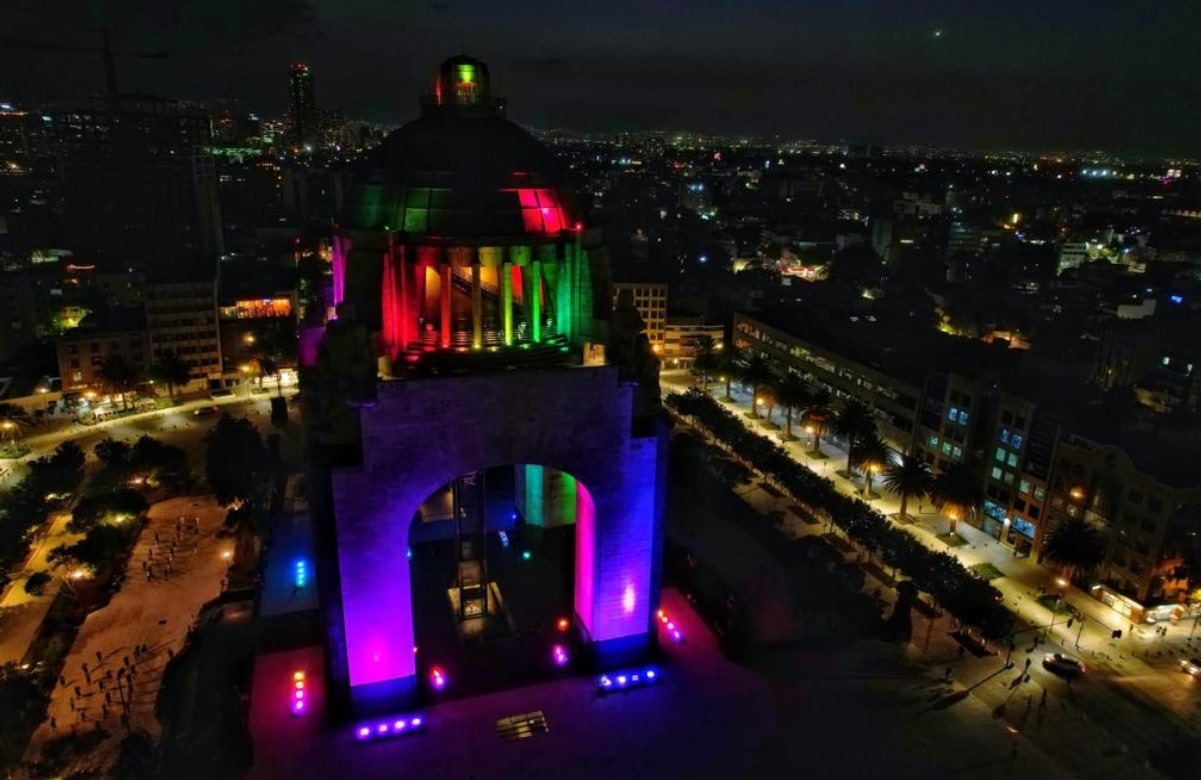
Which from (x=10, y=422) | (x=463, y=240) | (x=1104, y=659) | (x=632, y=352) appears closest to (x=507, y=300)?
(x=463, y=240)

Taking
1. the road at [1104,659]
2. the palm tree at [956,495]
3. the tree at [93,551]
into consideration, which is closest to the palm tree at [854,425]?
the palm tree at [956,495]

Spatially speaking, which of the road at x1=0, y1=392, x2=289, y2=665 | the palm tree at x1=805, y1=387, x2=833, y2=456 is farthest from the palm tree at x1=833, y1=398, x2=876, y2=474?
the road at x1=0, y1=392, x2=289, y2=665

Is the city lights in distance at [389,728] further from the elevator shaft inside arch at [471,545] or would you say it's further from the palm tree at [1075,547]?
the palm tree at [1075,547]

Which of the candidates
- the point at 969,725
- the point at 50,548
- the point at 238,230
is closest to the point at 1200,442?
the point at 969,725

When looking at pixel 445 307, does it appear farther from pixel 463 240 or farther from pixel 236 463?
pixel 236 463

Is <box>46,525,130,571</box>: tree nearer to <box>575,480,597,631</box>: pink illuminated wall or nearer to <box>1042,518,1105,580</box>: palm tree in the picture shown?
<box>575,480,597,631</box>: pink illuminated wall

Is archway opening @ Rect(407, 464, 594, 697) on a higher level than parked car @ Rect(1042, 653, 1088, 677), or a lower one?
higher
